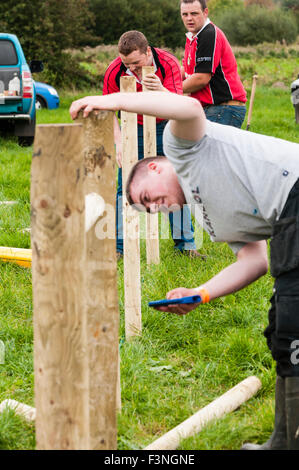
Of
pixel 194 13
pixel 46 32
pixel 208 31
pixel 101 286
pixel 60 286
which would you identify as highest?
pixel 46 32

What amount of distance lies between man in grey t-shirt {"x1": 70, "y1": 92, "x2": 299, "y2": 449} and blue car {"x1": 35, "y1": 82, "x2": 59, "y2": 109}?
13.9 m

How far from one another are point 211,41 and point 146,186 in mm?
3086

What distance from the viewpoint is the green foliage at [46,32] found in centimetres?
2258

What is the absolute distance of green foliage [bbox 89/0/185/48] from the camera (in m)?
36.5

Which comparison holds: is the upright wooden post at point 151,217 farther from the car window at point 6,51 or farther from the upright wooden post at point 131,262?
the car window at point 6,51

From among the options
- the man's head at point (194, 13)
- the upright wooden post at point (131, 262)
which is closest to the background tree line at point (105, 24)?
the man's head at point (194, 13)

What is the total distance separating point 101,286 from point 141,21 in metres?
37.1

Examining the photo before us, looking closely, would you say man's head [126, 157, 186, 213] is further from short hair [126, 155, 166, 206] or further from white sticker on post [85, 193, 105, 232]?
white sticker on post [85, 193, 105, 232]

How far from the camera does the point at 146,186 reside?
2.41 m

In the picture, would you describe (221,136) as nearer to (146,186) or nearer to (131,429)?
(146,186)

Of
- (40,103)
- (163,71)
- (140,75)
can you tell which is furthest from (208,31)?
(40,103)

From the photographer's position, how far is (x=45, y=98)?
1566 centimetres

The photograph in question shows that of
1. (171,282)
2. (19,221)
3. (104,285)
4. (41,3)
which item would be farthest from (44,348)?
(41,3)

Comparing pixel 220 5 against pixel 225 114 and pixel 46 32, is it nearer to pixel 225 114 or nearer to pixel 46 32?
pixel 46 32
